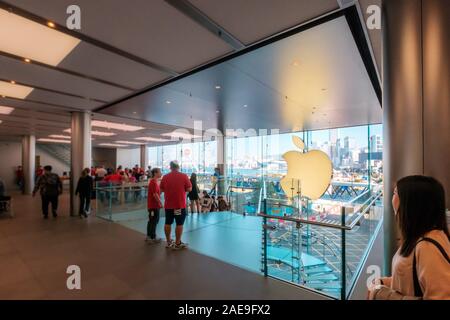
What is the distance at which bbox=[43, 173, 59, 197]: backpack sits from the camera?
6.43m

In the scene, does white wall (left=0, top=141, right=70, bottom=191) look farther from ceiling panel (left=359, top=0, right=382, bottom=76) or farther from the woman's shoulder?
the woman's shoulder

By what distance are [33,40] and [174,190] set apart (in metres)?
2.94

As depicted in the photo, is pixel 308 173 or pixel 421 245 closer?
pixel 421 245

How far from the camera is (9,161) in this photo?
615 inches

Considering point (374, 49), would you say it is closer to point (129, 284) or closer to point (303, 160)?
point (303, 160)

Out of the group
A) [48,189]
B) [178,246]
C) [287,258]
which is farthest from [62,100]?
[287,258]

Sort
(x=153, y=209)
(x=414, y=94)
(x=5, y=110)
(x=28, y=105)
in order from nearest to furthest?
1. (x=414, y=94)
2. (x=153, y=209)
3. (x=28, y=105)
4. (x=5, y=110)

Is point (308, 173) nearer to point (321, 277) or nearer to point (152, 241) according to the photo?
point (321, 277)

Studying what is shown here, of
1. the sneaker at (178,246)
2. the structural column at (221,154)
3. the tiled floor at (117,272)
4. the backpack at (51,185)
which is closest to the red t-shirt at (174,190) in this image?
the sneaker at (178,246)

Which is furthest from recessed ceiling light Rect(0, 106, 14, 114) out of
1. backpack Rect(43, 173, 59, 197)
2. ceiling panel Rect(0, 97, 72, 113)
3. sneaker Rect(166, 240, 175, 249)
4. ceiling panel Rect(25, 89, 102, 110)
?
sneaker Rect(166, 240, 175, 249)

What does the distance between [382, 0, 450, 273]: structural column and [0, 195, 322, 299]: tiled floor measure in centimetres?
178

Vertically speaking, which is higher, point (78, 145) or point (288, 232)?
point (78, 145)

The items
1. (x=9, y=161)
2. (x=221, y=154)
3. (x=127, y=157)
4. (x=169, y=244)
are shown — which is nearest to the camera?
(x=169, y=244)

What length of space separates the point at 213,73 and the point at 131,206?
207 inches
